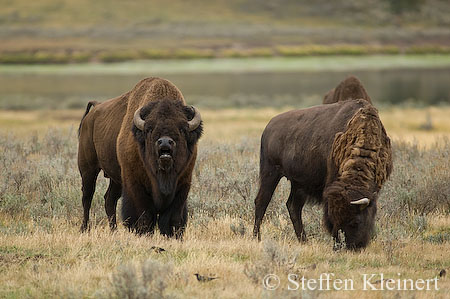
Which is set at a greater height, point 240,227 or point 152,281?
point 152,281

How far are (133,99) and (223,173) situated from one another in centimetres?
334

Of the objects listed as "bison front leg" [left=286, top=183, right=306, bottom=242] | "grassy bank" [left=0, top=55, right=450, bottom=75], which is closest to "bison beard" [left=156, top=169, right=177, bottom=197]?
"bison front leg" [left=286, top=183, right=306, bottom=242]

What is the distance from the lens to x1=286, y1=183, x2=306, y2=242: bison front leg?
29.0 feet

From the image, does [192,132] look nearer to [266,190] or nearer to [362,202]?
[266,190]

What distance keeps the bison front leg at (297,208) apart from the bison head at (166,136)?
1742 mm

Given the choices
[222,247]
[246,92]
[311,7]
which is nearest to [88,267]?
[222,247]

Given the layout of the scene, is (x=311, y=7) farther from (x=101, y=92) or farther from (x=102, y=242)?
(x=102, y=242)

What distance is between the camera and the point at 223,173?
11.8m

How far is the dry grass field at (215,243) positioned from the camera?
5816 millimetres

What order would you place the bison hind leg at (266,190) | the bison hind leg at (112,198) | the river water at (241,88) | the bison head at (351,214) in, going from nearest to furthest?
1. the bison head at (351,214)
2. the bison hind leg at (266,190)
3. the bison hind leg at (112,198)
4. the river water at (241,88)

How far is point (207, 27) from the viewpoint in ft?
376

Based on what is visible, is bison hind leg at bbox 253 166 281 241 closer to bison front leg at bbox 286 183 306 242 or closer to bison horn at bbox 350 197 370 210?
bison front leg at bbox 286 183 306 242

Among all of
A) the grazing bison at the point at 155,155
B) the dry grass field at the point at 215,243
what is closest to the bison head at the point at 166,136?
the grazing bison at the point at 155,155

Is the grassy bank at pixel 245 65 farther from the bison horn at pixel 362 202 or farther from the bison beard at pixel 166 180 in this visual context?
the bison horn at pixel 362 202
